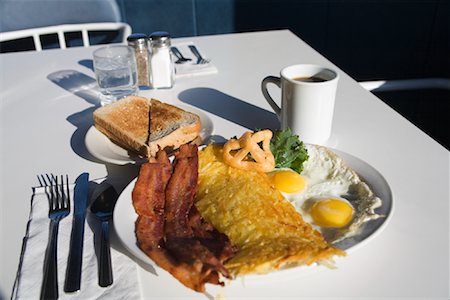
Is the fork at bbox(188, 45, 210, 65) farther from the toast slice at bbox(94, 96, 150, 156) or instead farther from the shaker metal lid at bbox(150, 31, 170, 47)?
the toast slice at bbox(94, 96, 150, 156)

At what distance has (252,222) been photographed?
2.39ft

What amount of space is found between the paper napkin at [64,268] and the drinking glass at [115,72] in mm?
582

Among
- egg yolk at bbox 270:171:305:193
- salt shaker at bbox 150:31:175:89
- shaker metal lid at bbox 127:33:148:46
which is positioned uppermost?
shaker metal lid at bbox 127:33:148:46

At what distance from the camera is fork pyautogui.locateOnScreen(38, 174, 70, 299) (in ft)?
2.25

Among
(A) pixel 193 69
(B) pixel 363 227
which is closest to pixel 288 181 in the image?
(B) pixel 363 227

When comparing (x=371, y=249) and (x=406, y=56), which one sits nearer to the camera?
(x=371, y=249)

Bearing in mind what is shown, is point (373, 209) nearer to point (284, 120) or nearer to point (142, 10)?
point (284, 120)

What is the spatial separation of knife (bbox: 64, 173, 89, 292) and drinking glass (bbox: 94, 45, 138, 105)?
1.42ft

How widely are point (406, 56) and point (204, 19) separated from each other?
1393 mm

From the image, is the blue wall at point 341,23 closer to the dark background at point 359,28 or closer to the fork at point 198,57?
the dark background at point 359,28

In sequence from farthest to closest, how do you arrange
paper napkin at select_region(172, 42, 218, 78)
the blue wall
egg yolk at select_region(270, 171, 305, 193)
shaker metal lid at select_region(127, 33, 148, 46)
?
the blue wall < paper napkin at select_region(172, 42, 218, 78) < shaker metal lid at select_region(127, 33, 148, 46) < egg yolk at select_region(270, 171, 305, 193)

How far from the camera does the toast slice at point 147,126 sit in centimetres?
108

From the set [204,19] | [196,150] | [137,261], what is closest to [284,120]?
[196,150]

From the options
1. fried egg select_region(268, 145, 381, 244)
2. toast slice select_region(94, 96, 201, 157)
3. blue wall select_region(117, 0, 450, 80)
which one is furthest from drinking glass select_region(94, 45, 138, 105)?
blue wall select_region(117, 0, 450, 80)
